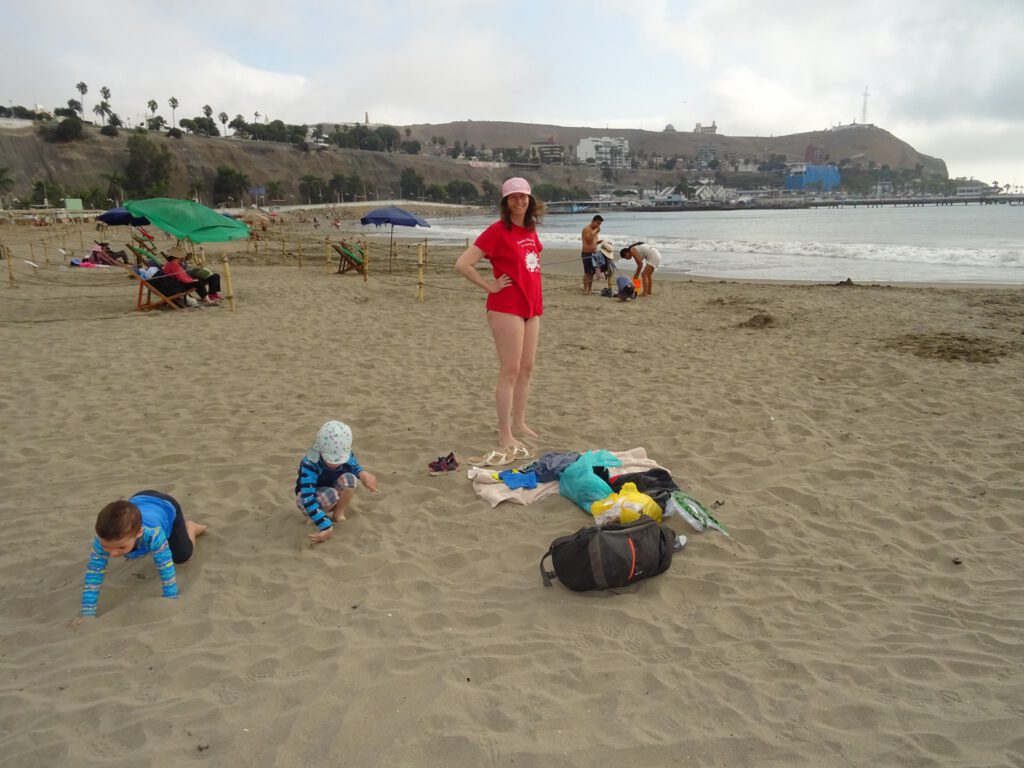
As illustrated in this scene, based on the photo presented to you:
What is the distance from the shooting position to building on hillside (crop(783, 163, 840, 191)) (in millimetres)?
150875

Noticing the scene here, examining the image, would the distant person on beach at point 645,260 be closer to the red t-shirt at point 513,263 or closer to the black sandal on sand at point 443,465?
the red t-shirt at point 513,263

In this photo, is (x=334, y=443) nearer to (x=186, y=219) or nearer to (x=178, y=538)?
(x=178, y=538)

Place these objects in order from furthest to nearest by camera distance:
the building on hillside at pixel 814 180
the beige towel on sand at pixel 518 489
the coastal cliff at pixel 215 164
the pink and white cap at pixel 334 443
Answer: the building on hillside at pixel 814 180 < the coastal cliff at pixel 215 164 < the beige towel on sand at pixel 518 489 < the pink and white cap at pixel 334 443

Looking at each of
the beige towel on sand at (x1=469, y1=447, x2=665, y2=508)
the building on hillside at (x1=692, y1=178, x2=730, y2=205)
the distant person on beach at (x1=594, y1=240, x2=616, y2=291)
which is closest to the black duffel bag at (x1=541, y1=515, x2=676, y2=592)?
the beige towel on sand at (x1=469, y1=447, x2=665, y2=508)

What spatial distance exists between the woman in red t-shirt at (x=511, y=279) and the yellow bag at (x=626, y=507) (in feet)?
3.36

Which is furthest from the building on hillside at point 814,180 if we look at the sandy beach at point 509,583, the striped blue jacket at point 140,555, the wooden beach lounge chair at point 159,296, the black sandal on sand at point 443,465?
the striped blue jacket at point 140,555

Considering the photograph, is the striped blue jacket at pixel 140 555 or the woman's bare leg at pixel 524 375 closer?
the striped blue jacket at pixel 140 555

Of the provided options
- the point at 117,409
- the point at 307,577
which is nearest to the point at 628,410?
the point at 307,577

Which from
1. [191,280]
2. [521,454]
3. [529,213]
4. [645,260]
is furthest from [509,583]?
[645,260]

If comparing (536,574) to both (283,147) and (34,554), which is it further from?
(283,147)

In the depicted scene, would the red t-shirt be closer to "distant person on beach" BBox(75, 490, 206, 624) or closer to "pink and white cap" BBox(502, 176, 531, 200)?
"pink and white cap" BBox(502, 176, 531, 200)

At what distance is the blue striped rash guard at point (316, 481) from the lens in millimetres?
3178

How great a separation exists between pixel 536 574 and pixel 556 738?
3.20ft

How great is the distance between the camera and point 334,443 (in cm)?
311
